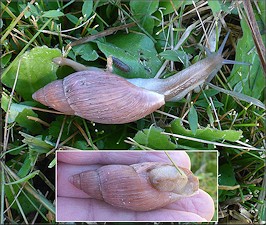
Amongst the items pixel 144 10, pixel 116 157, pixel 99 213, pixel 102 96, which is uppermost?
pixel 144 10

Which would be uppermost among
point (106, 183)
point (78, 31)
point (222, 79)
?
point (78, 31)

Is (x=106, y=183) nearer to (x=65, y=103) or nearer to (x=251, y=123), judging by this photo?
(x=65, y=103)

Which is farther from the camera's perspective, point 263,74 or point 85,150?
point 263,74

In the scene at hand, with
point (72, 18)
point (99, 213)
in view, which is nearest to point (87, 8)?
point (72, 18)

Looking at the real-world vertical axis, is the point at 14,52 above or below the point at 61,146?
above

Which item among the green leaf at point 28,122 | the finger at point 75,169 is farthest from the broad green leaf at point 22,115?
the finger at point 75,169

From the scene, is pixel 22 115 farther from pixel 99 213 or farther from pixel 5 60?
pixel 99 213

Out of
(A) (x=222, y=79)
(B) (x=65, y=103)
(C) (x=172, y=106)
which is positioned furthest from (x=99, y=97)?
(A) (x=222, y=79)

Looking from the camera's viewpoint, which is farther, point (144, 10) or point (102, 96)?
point (144, 10)
